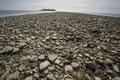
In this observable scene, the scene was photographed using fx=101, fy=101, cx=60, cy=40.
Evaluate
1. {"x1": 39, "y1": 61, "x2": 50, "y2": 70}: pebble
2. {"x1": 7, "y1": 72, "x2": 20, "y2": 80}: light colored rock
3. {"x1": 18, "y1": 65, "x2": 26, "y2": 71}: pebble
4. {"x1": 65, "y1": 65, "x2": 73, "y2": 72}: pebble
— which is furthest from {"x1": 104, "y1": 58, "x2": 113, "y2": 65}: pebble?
{"x1": 7, "y1": 72, "x2": 20, "y2": 80}: light colored rock

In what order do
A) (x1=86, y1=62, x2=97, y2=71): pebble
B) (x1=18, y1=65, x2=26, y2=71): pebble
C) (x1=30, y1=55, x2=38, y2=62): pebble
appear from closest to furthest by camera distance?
(x1=18, y1=65, x2=26, y2=71): pebble, (x1=86, y1=62, x2=97, y2=71): pebble, (x1=30, y1=55, x2=38, y2=62): pebble

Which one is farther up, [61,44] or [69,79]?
[61,44]

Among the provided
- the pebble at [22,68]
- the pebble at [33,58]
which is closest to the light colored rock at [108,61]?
the pebble at [33,58]

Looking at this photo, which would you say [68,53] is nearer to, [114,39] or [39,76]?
[39,76]

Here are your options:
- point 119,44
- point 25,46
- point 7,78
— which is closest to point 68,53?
point 25,46

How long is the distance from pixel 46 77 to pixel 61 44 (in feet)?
7.09

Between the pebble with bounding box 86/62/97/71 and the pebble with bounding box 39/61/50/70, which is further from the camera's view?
the pebble with bounding box 86/62/97/71

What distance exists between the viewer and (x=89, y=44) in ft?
15.2

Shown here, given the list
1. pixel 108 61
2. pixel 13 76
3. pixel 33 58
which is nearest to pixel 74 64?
pixel 108 61

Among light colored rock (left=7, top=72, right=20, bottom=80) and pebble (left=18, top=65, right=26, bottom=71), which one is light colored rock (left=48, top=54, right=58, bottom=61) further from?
light colored rock (left=7, top=72, right=20, bottom=80)

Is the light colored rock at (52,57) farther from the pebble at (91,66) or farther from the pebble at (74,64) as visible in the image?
the pebble at (91,66)

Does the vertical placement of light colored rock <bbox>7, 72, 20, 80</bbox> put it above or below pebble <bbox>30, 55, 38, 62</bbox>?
below

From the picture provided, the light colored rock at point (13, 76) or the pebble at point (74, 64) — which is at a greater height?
the pebble at point (74, 64)

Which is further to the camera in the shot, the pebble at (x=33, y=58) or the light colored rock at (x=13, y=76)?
the pebble at (x=33, y=58)
